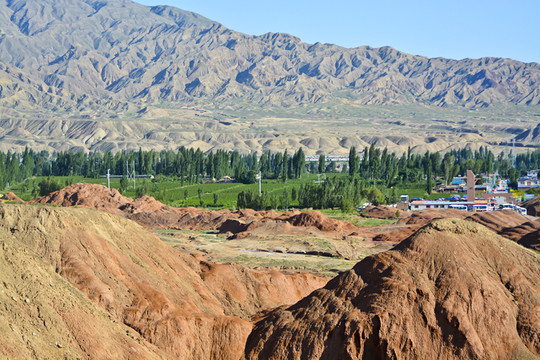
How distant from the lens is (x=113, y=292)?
4109 cm

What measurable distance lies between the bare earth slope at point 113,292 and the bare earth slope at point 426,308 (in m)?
4.32

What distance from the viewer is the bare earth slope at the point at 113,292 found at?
1313 inches

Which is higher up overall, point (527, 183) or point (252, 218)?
point (252, 218)

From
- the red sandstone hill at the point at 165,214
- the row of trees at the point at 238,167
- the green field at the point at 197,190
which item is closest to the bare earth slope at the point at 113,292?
the red sandstone hill at the point at 165,214

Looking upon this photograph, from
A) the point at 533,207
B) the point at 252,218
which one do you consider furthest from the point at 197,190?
the point at 533,207

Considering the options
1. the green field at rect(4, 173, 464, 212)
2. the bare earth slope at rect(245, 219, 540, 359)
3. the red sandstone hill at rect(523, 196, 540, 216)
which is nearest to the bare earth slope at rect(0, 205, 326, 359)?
the bare earth slope at rect(245, 219, 540, 359)

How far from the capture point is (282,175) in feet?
570

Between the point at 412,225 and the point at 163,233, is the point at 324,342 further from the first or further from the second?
the point at 412,225

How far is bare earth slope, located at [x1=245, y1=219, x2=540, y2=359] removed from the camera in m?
35.4

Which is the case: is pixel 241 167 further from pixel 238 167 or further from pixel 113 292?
pixel 113 292

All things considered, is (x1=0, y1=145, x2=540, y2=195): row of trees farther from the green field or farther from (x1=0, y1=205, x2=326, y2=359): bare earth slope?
(x1=0, y1=205, x2=326, y2=359): bare earth slope

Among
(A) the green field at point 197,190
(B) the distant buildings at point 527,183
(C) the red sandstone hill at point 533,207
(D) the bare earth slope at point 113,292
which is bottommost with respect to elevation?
(A) the green field at point 197,190

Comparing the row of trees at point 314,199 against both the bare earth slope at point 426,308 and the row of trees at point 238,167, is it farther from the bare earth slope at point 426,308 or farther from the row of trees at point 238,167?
the bare earth slope at point 426,308

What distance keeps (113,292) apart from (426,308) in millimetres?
16953
